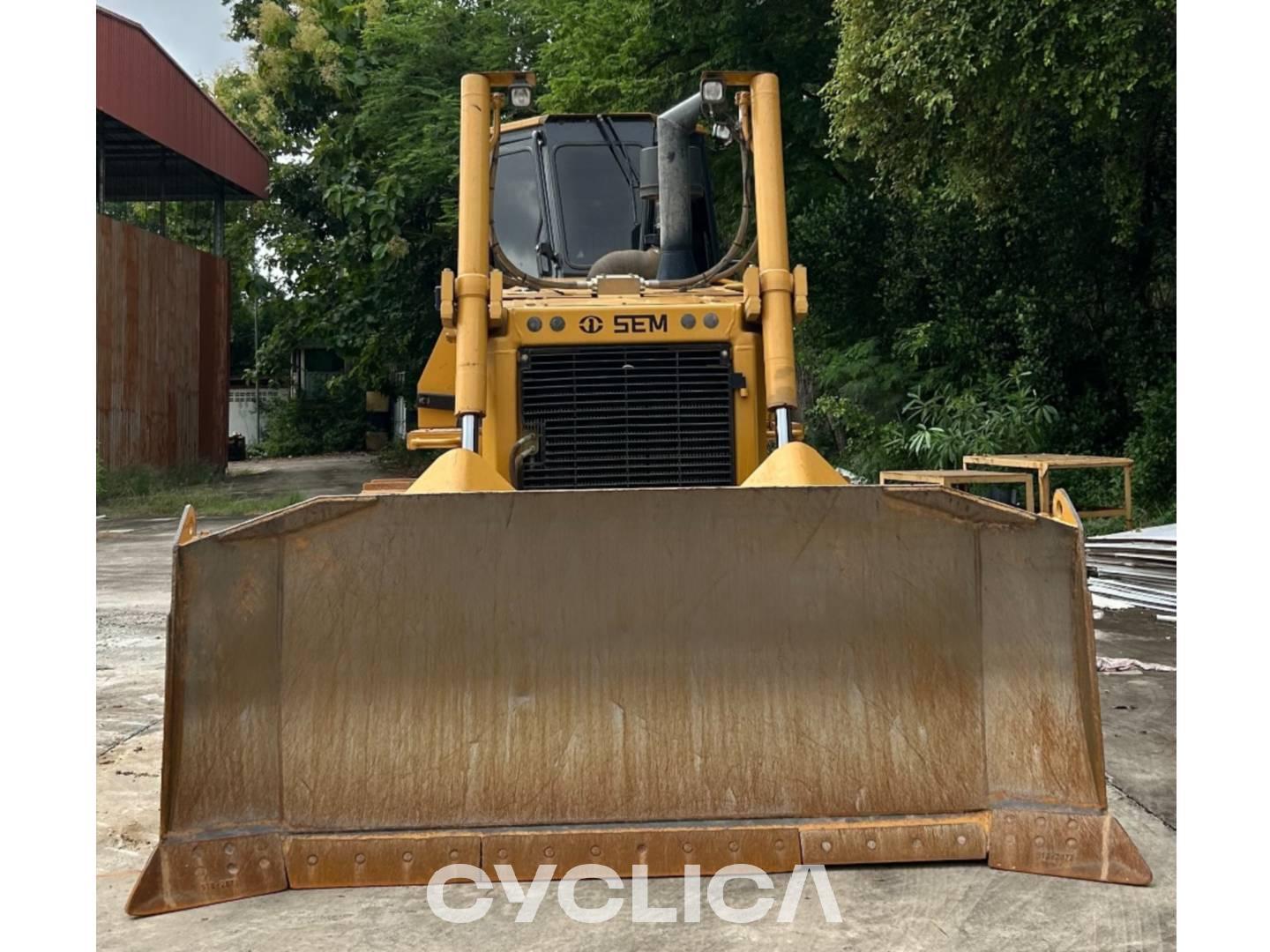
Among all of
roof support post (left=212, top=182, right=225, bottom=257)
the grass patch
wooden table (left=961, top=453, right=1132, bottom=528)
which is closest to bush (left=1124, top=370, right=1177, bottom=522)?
wooden table (left=961, top=453, right=1132, bottom=528)

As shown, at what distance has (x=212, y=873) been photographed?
11.9 feet

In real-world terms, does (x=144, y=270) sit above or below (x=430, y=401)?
above

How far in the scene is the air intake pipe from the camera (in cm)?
608

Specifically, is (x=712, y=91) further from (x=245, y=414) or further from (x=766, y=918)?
(x=245, y=414)

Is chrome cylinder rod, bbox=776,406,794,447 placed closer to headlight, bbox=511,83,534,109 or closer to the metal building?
headlight, bbox=511,83,534,109

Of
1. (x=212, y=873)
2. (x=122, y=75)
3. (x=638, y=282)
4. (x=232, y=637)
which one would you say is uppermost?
(x=122, y=75)

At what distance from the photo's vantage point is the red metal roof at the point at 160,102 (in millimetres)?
18156

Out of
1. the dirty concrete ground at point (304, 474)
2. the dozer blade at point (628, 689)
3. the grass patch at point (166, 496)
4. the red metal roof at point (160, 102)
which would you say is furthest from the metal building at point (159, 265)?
the dozer blade at point (628, 689)

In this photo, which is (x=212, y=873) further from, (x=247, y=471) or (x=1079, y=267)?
(x=247, y=471)

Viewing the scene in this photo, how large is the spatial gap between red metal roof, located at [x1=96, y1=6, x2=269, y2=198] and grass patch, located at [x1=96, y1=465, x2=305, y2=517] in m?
5.32

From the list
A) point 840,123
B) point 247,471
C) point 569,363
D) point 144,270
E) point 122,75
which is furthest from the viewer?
point 247,471

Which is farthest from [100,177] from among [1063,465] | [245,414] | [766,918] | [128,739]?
[245,414]

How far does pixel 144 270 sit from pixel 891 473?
1321cm

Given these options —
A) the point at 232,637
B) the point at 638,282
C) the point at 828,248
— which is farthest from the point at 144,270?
the point at 232,637
